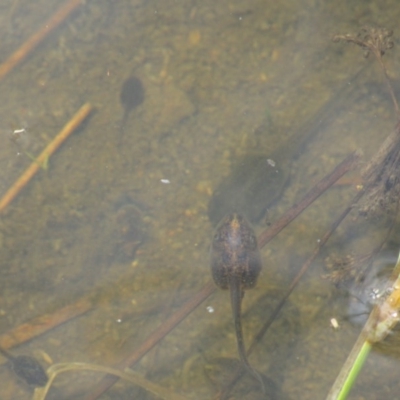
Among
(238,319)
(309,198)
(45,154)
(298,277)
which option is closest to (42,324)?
(45,154)

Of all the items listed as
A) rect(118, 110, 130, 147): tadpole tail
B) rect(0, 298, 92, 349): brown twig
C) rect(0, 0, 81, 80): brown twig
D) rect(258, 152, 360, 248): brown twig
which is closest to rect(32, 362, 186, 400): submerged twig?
rect(0, 298, 92, 349): brown twig

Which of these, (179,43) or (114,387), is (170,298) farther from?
(179,43)

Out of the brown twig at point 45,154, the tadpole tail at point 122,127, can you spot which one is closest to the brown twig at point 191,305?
the tadpole tail at point 122,127

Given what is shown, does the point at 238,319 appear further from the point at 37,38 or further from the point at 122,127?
the point at 37,38

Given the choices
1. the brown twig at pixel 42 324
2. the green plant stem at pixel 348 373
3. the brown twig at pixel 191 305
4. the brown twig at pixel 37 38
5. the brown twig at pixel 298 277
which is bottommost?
the green plant stem at pixel 348 373

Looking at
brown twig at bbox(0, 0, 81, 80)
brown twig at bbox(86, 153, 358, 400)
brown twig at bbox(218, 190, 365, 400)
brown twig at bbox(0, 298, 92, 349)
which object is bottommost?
brown twig at bbox(218, 190, 365, 400)

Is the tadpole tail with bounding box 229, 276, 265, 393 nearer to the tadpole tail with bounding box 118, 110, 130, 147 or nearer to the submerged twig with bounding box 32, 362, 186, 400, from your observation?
the submerged twig with bounding box 32, 362, 186, 400

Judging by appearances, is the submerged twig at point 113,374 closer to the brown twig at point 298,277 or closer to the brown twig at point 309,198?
the brown twig at point 298,277
